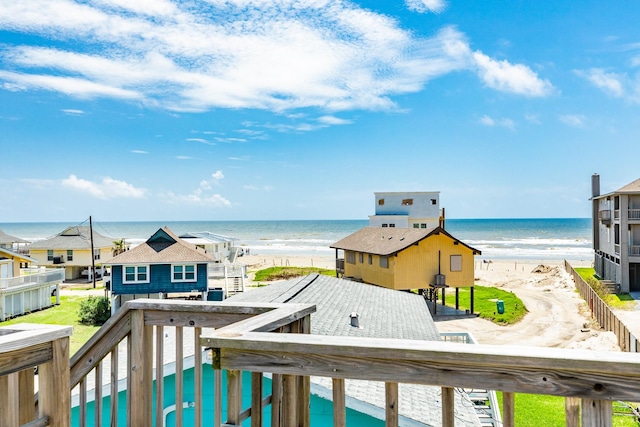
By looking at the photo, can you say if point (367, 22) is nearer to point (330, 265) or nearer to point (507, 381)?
point (507, 381)

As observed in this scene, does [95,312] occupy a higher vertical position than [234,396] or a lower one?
lower

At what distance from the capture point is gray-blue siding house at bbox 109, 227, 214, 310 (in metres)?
25.7

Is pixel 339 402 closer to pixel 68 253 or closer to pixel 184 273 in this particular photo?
pixel 184 273

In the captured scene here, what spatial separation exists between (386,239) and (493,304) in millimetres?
8043

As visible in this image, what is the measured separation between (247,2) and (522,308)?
24.7 metres

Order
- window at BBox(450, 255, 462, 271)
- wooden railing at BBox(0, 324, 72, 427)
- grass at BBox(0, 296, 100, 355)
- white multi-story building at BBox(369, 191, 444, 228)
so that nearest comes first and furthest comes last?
1. wooden railing at BBox(0, 324, 72, 427)
2. grass at BBox(0, 296, 100, 355)
3. window at BBox(450, 255, 462, 271)
4. white multi-story building at BBox(369, 191, 444, 228)

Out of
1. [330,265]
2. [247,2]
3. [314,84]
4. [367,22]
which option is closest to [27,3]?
[247,2]

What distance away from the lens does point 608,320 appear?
70.1ft

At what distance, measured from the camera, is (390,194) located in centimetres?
4706

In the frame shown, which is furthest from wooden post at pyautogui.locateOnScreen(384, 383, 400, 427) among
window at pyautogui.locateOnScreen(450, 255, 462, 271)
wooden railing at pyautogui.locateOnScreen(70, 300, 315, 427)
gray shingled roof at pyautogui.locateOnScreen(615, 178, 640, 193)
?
gray shingled roof at pyautogui.locateOnScreen(615, 178, 640, 193)

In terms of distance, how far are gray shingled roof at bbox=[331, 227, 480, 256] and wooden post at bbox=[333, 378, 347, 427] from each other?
25.3m

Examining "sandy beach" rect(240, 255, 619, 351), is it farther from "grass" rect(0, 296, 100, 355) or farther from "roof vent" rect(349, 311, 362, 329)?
"grass" rect(0, 296, 100, 355)

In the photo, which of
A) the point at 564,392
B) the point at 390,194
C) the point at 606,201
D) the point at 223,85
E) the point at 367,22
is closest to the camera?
the point at 564,392

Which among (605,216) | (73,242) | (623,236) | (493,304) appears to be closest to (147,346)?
(493,304)
